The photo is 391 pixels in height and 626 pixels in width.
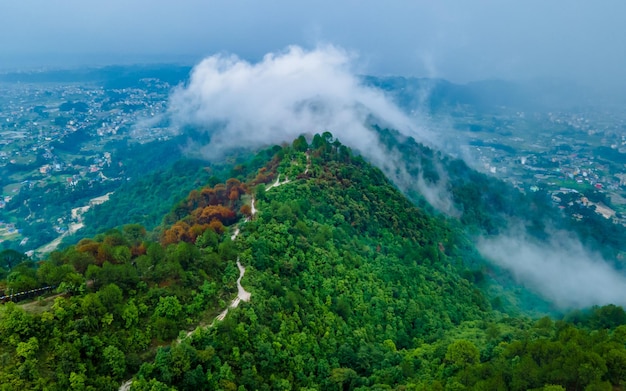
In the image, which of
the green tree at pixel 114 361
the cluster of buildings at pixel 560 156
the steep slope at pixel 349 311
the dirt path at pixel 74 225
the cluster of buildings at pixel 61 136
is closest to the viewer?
the green tree at pixel 114 361

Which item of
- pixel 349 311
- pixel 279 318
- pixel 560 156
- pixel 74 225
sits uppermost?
pixel 560 156

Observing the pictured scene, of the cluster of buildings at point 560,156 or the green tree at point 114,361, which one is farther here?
the cluster of buildings at point 560,156

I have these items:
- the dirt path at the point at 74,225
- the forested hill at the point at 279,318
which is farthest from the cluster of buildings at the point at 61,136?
the forested hill at the point at 279,318

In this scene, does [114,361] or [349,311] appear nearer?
[114,361]

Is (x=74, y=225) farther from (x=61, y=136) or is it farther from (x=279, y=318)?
(x=61, y=136)

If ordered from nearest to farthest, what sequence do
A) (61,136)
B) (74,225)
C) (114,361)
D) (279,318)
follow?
(114,361), (279,318), (74,225), (61,136)

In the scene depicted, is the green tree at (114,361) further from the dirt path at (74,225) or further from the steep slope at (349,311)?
the dirt path at (74,225)

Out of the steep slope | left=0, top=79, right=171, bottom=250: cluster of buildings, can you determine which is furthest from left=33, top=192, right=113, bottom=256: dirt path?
the steep slope

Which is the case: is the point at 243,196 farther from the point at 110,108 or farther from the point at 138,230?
the point at 110,108

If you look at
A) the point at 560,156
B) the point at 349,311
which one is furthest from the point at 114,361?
the point at 560,156
